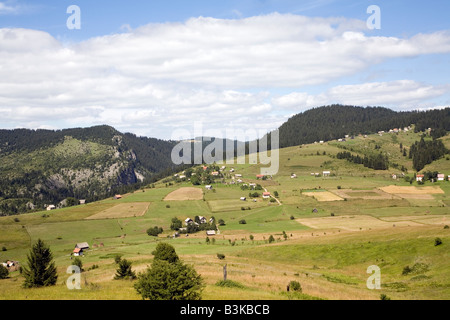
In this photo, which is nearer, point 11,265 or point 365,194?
point 11,265

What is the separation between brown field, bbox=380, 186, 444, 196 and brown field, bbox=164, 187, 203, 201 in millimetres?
89597

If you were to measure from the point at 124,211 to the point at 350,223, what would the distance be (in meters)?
Result: 94.1

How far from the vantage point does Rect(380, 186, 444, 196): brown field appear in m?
156

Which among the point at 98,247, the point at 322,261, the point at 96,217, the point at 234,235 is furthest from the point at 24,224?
the point at 322,261

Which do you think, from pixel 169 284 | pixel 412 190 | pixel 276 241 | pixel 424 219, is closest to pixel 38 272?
pixel 169 284

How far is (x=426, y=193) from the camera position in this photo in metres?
155

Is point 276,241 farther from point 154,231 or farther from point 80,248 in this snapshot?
point 80,248

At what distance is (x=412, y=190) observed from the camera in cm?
16275

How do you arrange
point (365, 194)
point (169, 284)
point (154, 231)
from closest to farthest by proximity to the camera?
point (169, 284) → point (154, 231) → point (365, 194)

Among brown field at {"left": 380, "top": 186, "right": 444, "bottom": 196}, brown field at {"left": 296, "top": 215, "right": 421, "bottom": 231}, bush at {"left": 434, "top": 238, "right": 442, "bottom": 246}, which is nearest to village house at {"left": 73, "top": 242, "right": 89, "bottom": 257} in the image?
brown field at {"left": 296, "top": 215, "right": 421, "bottom": 231}

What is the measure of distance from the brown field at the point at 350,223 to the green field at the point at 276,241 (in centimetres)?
38

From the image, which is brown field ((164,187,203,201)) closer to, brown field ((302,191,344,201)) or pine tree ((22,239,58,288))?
brown field ((302,191,344,201))

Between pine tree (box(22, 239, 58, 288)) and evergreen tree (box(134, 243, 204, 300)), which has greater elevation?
evergreen tree (box(134, 243, 204, 300))
